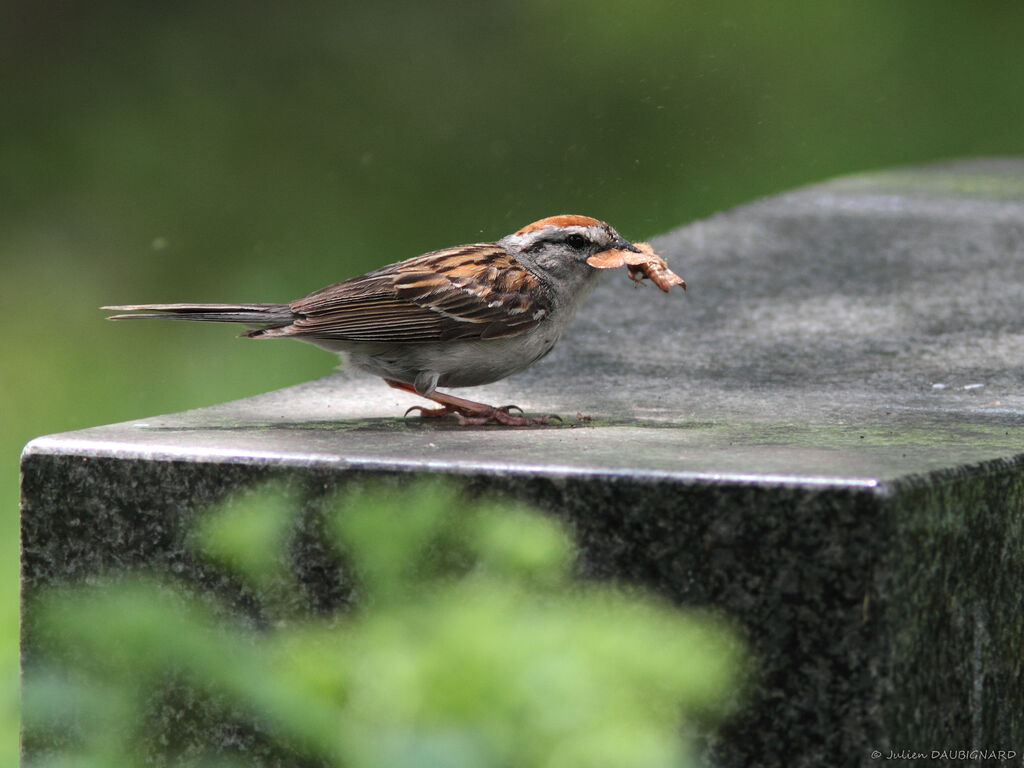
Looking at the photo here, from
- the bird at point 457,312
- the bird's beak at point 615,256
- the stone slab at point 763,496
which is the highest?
the bird's beak at point 615,256

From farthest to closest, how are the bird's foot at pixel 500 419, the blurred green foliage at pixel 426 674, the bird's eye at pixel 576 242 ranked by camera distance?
the bird's eye at pixel 576 242 < the bird's foot at pixel 500 419 < the blurred green foliage at pixel 426 674

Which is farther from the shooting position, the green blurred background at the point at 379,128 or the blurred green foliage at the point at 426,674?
the green blurred background at the point at 379,128

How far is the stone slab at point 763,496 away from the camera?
230 centimetres

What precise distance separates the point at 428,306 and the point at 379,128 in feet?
30.5

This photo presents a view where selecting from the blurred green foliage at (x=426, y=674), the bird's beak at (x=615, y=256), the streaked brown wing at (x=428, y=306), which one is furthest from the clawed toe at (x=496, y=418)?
the blurred green foliage at (x=426, y=674)

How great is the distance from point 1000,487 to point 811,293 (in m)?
2.60

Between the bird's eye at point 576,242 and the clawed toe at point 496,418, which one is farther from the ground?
the bird's eye at point 576,242

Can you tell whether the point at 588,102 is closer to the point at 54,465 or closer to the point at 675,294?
the point at 675,294

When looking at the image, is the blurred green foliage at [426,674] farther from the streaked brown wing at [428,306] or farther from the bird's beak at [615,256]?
the bird's beak at [615,256]

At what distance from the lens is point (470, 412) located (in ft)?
11.6

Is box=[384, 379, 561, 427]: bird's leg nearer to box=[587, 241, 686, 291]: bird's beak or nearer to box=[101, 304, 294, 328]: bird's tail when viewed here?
box=[101, 304, 294, 328]: bird's tail

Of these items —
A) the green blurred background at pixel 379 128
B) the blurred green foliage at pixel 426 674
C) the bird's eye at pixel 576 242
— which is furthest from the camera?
the green blurred background at pixel 379 128

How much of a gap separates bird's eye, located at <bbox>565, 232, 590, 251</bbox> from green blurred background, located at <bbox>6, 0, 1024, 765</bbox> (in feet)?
16.3

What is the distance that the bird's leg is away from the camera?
134 inches
